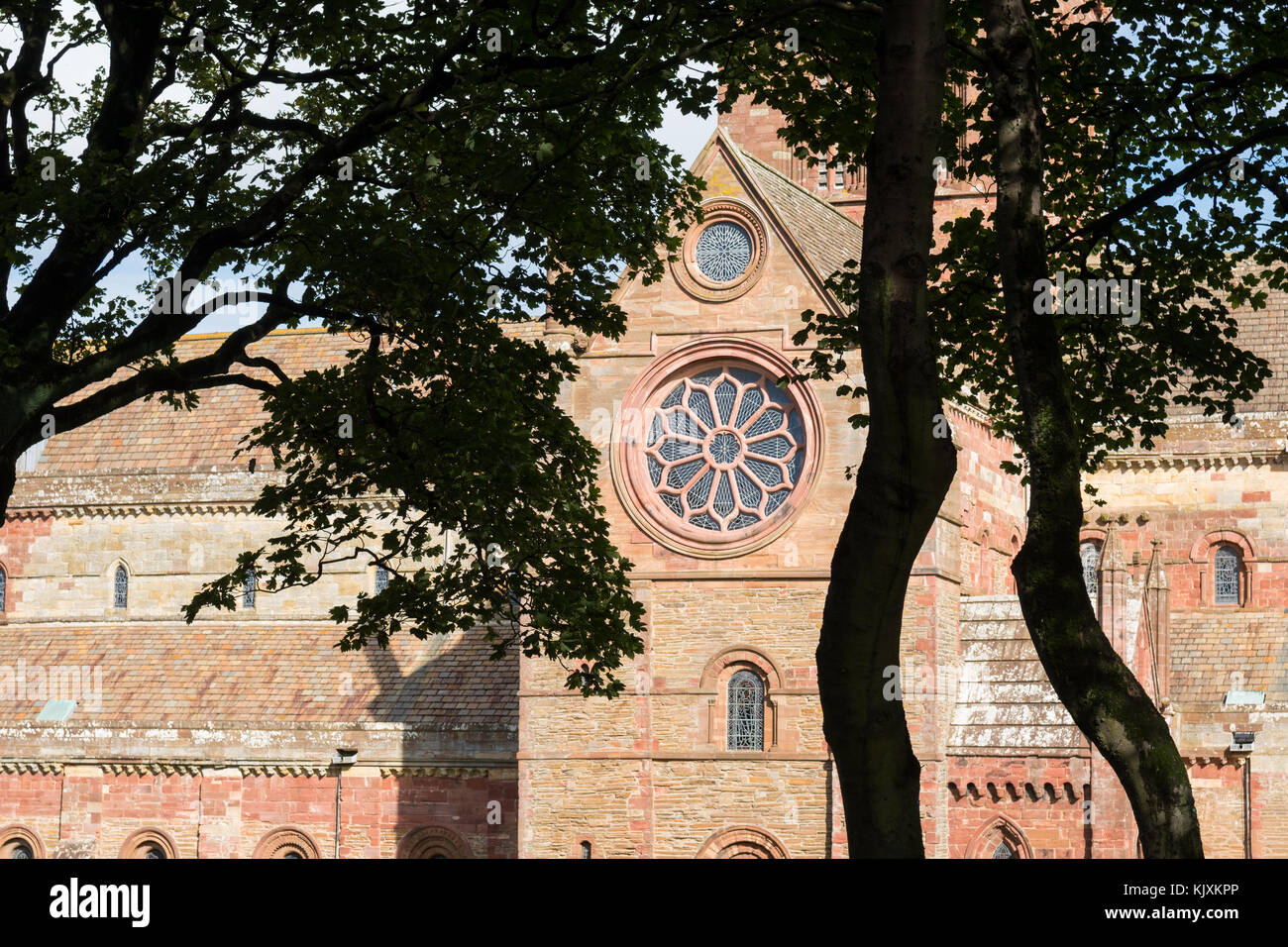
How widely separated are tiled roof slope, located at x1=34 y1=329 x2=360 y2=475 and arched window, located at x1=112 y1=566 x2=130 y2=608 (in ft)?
8.72

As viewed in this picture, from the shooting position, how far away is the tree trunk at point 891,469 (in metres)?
12.6

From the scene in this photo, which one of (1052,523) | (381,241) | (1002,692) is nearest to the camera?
(1052,523)

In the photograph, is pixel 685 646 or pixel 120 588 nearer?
pixel 685 646

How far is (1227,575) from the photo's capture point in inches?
1638

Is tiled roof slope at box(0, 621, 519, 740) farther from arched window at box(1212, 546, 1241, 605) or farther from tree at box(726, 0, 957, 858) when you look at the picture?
tree at box(726, 0, 957, 858)

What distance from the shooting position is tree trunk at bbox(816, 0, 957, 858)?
12.6m

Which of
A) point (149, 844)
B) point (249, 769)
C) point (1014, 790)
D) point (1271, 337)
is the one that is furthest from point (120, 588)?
point (1271, 337)

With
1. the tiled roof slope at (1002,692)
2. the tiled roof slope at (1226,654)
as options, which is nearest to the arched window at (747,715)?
the tiled roof slope at (1002,692)

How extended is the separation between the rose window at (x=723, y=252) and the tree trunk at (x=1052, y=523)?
20729 mm

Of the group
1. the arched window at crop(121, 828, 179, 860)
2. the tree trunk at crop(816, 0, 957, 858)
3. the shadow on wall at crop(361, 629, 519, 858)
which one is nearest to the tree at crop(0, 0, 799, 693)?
the tree trunk at crop(816, 0, 957, 858)

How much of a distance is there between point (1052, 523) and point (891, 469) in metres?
1.52
